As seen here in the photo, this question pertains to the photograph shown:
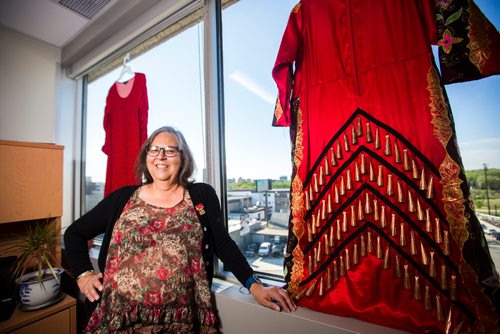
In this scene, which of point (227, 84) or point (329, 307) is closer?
point (329, 307)

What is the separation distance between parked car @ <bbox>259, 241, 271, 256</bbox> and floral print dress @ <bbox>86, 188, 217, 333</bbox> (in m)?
0.41

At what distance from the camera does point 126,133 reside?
5.43ft

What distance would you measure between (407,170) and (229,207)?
3.23 feet

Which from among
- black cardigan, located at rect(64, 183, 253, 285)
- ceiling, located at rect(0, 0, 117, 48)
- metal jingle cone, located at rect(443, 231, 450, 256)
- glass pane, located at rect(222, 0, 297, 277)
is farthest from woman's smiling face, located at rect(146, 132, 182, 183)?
ceiling, located at rect(0, 0, 117, 48)

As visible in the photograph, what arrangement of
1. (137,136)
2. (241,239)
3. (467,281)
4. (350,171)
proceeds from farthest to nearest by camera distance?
1. (137,136)
2. (241,239)
3. (350,171)
4. (467,281)

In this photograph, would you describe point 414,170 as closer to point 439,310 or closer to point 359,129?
point 359,129

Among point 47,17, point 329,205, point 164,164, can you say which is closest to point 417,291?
point 329,205

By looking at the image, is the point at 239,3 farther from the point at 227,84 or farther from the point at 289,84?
the point at 289,84

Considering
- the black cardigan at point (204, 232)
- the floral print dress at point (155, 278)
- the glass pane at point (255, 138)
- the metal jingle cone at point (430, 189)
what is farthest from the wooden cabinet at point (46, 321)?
the metal jingle cone at point (430, 189)

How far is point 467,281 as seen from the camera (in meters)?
0.60

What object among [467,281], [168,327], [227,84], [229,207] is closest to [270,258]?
[229,207]

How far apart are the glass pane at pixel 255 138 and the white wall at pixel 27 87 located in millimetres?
1989

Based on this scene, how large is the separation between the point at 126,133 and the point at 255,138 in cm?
102

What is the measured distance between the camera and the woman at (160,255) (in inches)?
34.2
